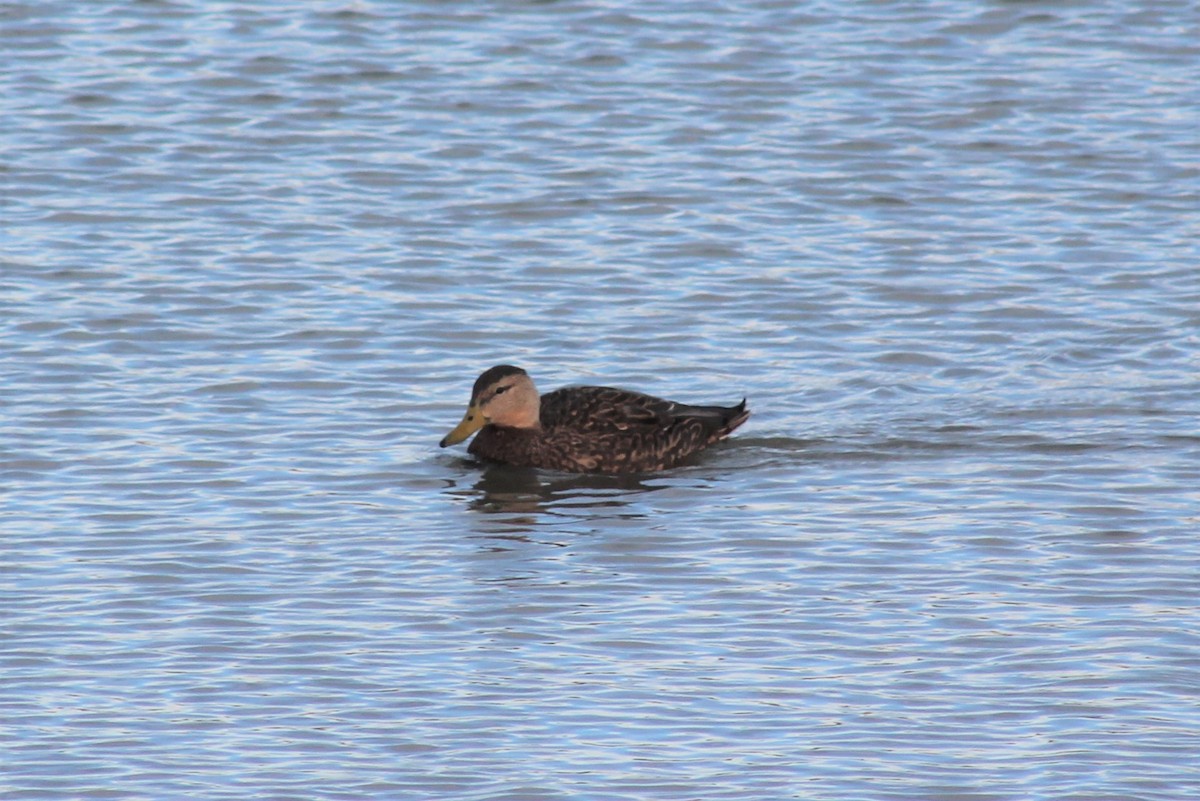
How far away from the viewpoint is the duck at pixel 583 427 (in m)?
12.9

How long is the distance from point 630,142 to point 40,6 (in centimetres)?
829

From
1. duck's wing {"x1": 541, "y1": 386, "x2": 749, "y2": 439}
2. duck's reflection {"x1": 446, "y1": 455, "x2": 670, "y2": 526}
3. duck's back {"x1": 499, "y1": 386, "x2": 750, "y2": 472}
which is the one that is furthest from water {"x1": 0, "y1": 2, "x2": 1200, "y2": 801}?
duck's wing {"x1": 541, "y1": 386, "x2": 749, "y2": 439}

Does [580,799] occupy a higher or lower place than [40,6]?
lower

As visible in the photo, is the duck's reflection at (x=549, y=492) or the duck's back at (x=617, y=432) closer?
the duck's reflection at (x=549, y=492)

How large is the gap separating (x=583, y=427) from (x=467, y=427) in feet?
2.38

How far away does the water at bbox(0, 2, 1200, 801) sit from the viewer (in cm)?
845

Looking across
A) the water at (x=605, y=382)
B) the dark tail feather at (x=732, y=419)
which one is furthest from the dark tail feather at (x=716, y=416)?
the water at (x=605, y=382)

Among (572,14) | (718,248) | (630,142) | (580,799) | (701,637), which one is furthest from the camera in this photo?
(572,14)

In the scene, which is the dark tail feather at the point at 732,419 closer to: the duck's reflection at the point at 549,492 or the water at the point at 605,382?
the water at the point at 605,382

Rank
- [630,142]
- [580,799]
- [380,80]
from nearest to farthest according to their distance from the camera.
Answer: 1. [580,799]
2. [630,142]
3. [380,80]

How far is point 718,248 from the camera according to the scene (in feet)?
56.0

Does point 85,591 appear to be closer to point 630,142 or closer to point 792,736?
point 792,736

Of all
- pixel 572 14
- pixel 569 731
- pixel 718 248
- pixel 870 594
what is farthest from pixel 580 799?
pixel 572 14

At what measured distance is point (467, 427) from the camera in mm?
12797
